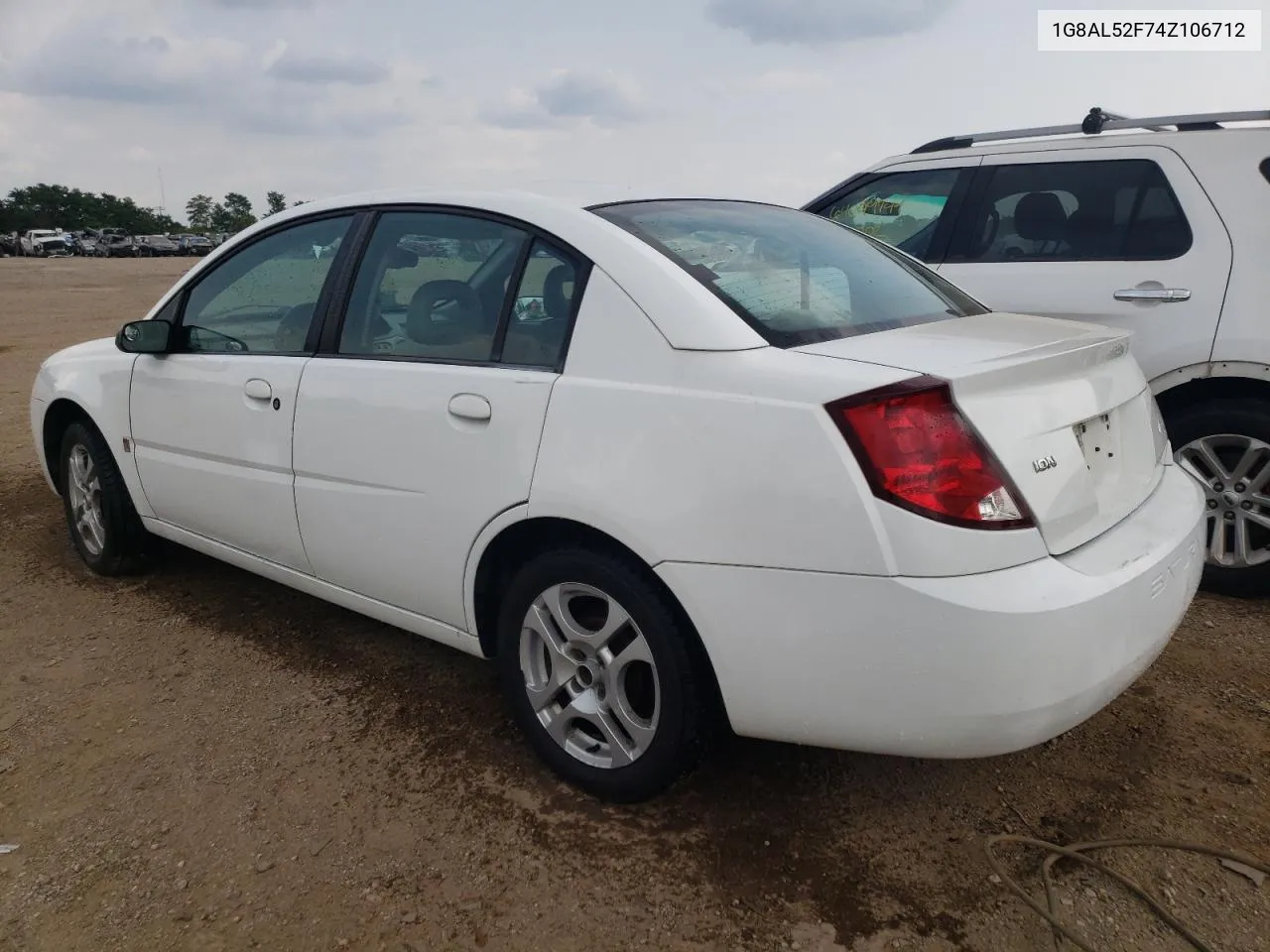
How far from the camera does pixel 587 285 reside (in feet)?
8.02

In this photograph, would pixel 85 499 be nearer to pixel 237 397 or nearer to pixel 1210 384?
pixel 237 397

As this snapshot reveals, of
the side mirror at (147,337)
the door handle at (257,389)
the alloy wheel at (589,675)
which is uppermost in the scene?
the side mirror at (147,337)

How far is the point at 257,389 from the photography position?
10.5 feet

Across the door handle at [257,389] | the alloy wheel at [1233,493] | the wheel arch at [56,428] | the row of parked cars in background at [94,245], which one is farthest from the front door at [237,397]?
the row of parked cars in background at [94,245]

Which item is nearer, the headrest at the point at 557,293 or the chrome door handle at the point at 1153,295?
the headrest at the point at 557,293

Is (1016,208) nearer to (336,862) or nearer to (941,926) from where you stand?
(941,926)

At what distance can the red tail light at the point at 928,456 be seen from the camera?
193 cm

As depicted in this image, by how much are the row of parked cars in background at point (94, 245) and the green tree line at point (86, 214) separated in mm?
18752

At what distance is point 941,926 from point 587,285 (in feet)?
5.62

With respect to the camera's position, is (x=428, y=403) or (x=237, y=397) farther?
(x=237, y=397)

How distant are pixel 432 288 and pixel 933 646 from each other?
1802 millimetres

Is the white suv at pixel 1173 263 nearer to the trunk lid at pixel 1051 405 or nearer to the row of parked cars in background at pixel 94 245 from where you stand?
the trunk lid at pixel 1051 405

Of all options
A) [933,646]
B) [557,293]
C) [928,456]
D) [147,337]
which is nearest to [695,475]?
[928,456]

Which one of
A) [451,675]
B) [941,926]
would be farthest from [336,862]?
[941,926]
